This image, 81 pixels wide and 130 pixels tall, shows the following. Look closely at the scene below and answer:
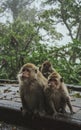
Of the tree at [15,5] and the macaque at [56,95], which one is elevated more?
the tree at [15,5]

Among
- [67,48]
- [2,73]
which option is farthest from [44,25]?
[2,73]

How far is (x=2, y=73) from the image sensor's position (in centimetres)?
1060

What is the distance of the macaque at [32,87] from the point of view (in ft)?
13.1

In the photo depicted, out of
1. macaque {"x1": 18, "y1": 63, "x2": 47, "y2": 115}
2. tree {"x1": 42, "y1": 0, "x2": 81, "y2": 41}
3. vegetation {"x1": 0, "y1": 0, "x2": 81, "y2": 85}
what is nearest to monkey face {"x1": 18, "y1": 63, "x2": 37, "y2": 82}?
macaque {"x1": 18, "y1": 63, "x2": 47, "y2": 115}

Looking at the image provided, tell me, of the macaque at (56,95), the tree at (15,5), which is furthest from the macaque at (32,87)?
the tree at (15,5)

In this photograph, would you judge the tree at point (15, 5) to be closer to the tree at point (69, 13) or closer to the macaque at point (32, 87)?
the tree at point (69, 13)

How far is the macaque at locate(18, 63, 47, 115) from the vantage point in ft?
13.1

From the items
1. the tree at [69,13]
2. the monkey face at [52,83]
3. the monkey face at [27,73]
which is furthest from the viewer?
the tree at [69,13]

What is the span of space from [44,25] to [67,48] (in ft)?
7.91

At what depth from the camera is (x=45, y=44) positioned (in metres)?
11.6

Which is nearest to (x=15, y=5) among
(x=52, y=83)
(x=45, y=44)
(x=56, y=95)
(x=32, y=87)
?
(x=45, y=44)

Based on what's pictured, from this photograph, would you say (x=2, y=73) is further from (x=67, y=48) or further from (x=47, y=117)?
(x=47, y=117)

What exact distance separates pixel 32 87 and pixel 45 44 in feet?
24.9

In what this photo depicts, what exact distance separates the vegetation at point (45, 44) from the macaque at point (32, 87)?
5.19 m
